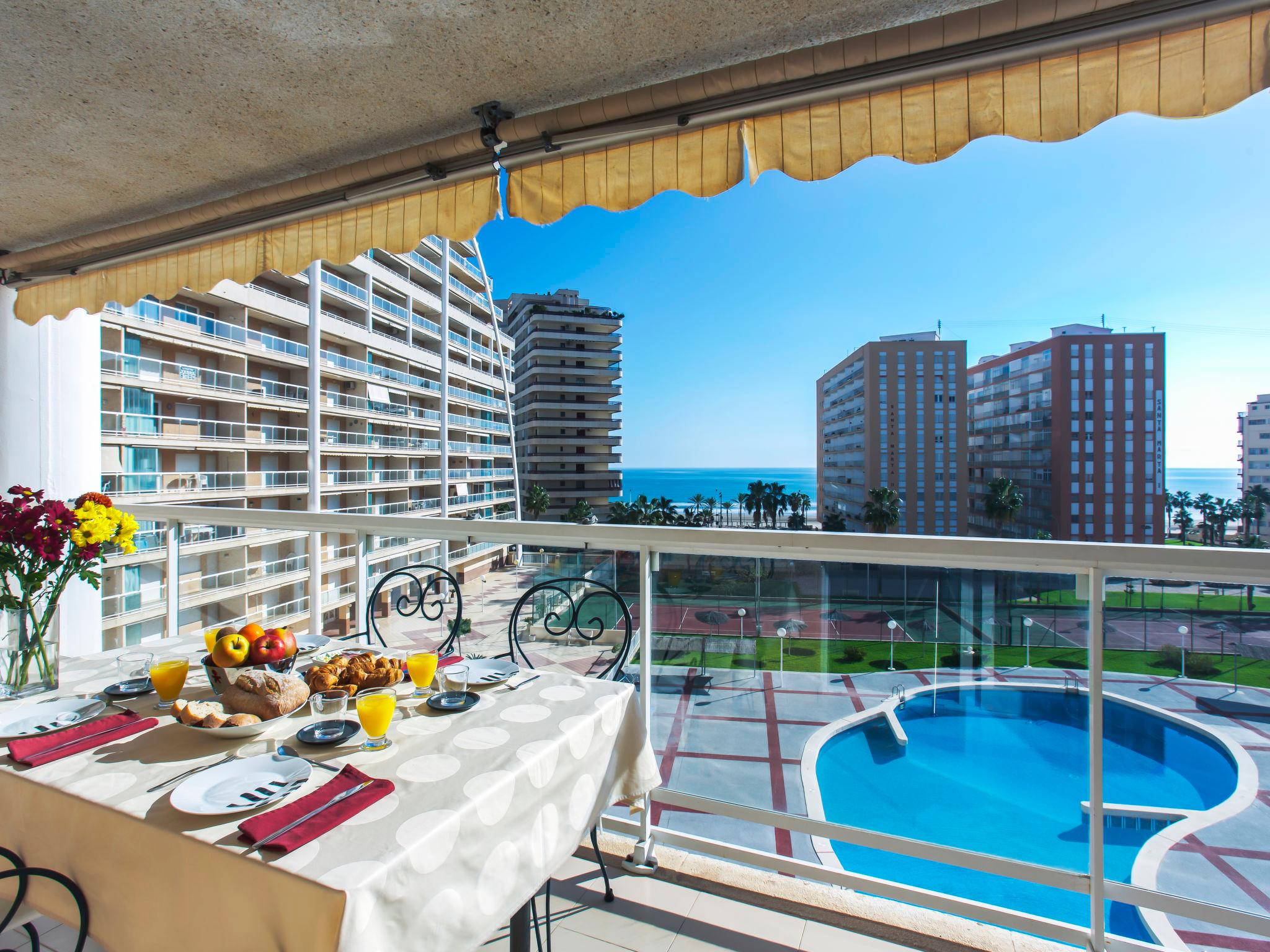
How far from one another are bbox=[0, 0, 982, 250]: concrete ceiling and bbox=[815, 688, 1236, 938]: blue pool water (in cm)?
168

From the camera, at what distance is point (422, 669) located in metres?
1.27

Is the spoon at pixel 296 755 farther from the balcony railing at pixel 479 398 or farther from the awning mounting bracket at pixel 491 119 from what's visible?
the balcony railing at pixel 479 398

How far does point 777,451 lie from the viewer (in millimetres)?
50344

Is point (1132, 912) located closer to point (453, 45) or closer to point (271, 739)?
point (271, 739)

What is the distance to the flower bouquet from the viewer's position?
1.20 m

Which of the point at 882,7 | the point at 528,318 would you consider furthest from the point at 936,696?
the point at 528,318

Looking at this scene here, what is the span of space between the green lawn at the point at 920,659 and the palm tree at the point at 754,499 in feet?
135

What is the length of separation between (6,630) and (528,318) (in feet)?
155

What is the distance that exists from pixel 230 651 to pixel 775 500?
43.4 meters

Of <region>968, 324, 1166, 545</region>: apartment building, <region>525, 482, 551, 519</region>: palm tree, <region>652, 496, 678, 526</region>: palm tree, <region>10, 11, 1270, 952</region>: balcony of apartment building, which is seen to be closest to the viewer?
<region>10, 11, 1270, 952</region>: balcony of apartment building

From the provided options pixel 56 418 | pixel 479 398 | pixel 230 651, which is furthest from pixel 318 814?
pixel 479 398

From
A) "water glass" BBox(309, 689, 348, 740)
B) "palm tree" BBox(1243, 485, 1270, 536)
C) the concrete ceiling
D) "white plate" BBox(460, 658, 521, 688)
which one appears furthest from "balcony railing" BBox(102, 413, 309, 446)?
"palm tree" BBox(1243, 485, 1270, 536)

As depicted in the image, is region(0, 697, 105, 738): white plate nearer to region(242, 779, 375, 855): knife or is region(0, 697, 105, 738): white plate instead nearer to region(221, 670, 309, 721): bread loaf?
region(221, 670, 309, 721): bread loaf

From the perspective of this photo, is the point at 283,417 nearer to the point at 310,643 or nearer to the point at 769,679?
the point at 310,643
